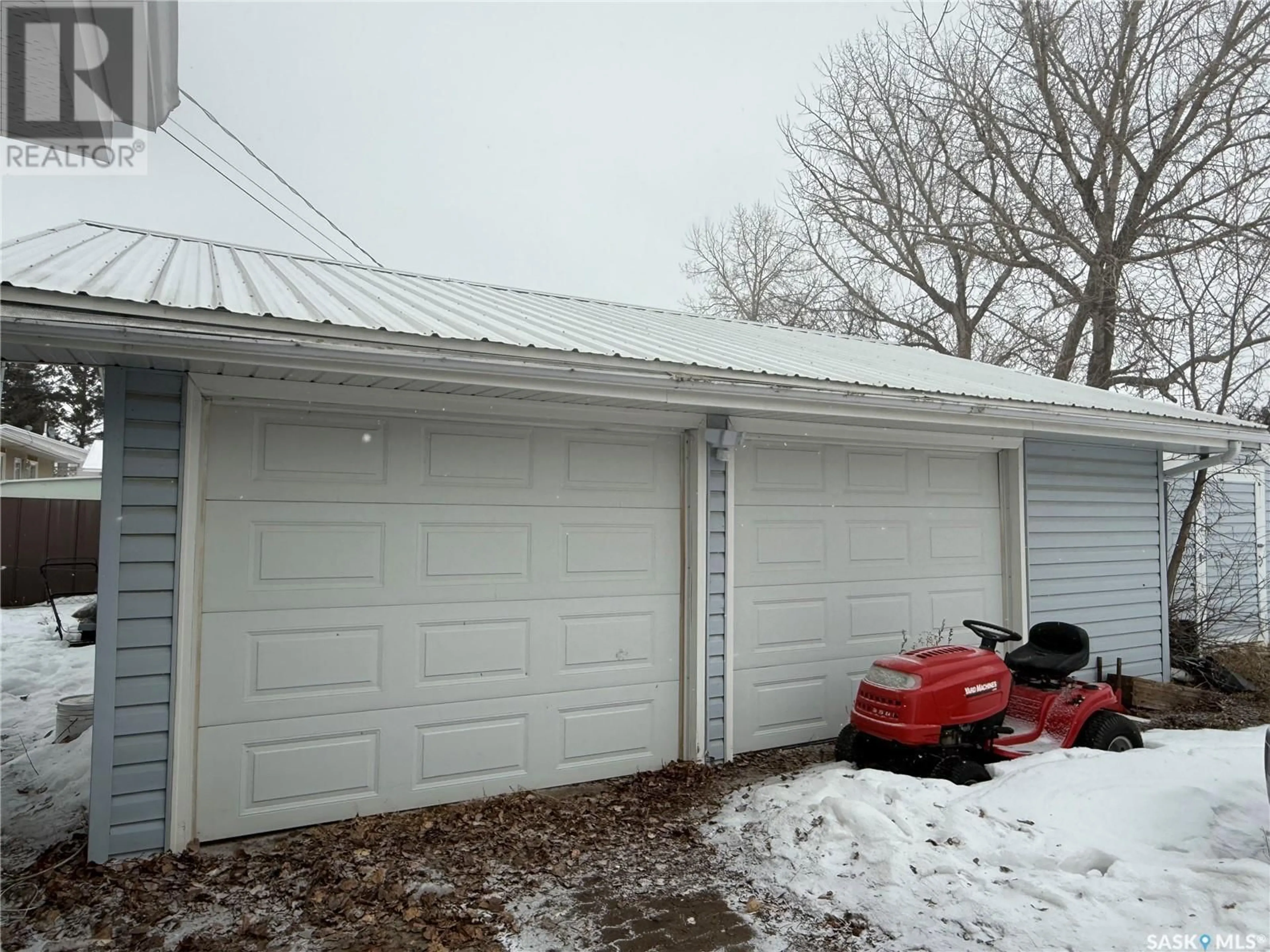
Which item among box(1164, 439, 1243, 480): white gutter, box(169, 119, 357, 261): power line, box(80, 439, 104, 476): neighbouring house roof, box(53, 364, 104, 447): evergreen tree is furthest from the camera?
box(53, 364, 104, 447): evergreen tree

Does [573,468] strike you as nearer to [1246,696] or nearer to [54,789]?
[54,789]

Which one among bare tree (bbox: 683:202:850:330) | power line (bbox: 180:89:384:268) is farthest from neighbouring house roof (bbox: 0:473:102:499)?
bare tree (bbox: 683:202:850:330)

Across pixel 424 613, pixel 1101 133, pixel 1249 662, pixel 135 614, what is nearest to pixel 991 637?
pixel 424 613

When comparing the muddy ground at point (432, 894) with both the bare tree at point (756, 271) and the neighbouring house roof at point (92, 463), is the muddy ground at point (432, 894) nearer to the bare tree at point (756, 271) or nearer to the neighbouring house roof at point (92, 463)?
the bare tree at point (756, 271)

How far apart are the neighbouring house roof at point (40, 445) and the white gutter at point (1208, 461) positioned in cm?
1905

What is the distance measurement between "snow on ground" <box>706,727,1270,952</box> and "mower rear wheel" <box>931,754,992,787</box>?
13 centimetres

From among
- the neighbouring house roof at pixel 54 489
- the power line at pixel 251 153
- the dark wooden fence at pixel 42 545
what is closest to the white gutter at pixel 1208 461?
the power line at pixel 251 153

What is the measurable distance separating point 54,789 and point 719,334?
228 inches

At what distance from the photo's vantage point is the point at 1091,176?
42.7 ft

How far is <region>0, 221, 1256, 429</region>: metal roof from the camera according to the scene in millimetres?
3641

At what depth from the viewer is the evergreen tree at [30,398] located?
23.5 m

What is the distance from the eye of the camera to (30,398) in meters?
24.1

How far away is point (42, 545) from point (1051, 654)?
48.7 feet

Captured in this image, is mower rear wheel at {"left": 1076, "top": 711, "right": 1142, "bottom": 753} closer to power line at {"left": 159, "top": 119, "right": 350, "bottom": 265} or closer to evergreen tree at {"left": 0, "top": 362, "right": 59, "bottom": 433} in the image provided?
power line at {"left": 159, "top": 119, "right": 350, "bottom": 265}
